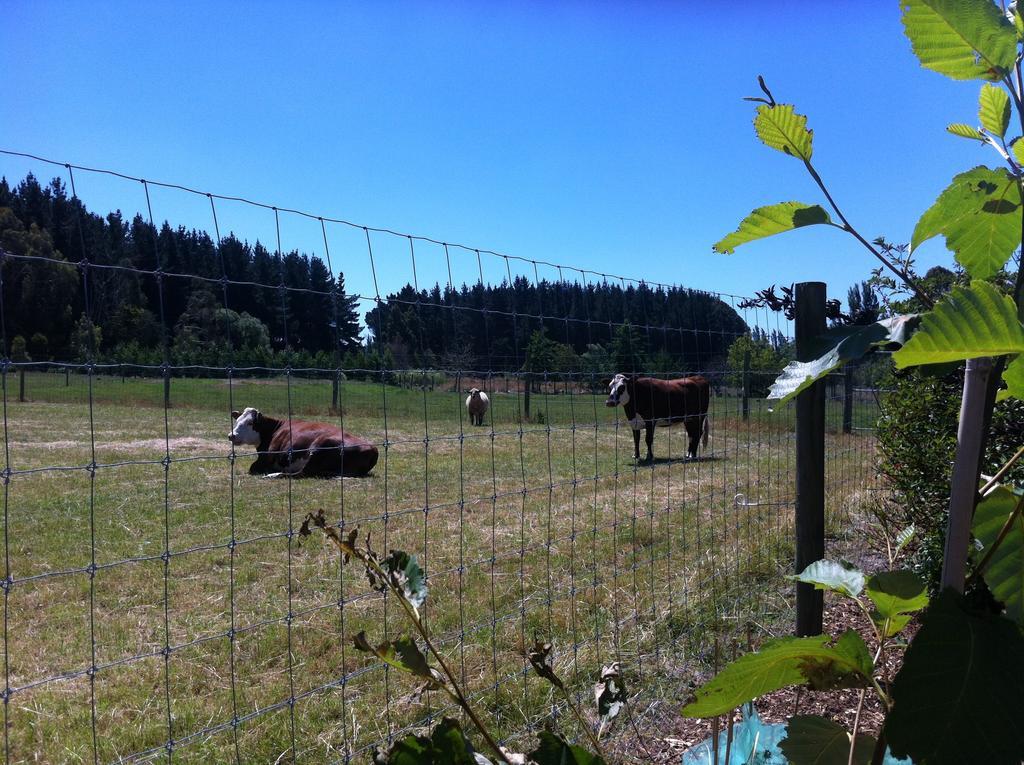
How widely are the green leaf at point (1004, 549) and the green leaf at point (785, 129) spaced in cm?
36

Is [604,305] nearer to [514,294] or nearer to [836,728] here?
[514,294]

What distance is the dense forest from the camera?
221cm

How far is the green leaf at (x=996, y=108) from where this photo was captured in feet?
2.30

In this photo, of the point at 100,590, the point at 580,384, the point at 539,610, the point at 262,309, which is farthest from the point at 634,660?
the point at 100,590

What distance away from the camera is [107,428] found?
10078 millimetres

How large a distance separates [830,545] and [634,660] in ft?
9.20

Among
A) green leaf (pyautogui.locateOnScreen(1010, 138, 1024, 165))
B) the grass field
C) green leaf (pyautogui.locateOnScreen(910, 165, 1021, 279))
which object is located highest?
green leaf (pyautogui.locateOnScreen(1010, 138, 1024, 165))

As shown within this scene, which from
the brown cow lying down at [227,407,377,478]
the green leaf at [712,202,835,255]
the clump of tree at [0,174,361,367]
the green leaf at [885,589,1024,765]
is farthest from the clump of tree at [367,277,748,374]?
the brown cow lying down at [227,407,377,478]

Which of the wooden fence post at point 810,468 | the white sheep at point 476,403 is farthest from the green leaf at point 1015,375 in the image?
the white sheep at point 476,403

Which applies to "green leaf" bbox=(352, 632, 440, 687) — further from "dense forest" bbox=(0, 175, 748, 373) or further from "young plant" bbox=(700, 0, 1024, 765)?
"dense forest" bbox=(0, 175, 748, 373)

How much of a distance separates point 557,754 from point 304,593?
4.27 meters

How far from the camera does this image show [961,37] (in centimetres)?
64

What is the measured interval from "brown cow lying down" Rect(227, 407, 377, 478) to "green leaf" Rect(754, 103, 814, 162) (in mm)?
8087

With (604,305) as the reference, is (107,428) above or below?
below
